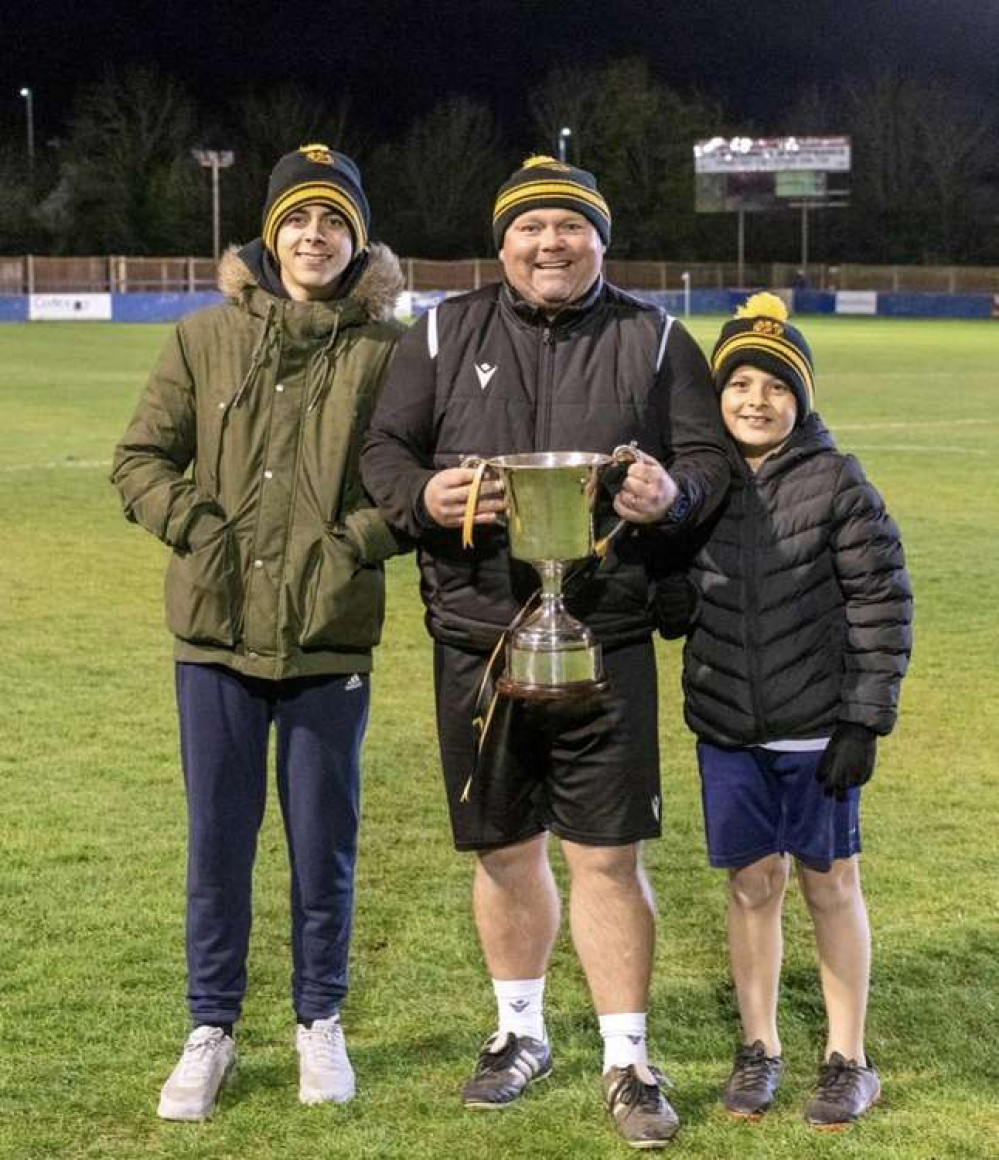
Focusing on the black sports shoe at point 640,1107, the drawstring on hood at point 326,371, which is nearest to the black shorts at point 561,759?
the black sports shoe at point 640,1107

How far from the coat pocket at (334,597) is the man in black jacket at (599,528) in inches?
5.8

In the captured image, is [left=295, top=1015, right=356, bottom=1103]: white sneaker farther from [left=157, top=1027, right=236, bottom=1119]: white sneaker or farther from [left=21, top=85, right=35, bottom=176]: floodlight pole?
[left=21, top=85, right=35, bottom=176]: floodlight pole

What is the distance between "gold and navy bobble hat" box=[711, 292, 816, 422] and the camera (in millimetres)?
3752

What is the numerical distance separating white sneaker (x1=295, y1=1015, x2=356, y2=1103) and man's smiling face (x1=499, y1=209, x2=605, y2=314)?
1576mm

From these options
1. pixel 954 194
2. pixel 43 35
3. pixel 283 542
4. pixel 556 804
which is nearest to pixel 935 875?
pixel 556 804

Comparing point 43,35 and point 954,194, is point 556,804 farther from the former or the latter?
point 43,35

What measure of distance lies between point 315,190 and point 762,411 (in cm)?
101

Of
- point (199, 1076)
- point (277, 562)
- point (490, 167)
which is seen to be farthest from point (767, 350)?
point (490, 167)

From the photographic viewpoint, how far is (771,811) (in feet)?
12.5

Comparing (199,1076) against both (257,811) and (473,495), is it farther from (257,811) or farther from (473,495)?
(473,495)

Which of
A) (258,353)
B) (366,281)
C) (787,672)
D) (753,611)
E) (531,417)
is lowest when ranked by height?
(787,672)

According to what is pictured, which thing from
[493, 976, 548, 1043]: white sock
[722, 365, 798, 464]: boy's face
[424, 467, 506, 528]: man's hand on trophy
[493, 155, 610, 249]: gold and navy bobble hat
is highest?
[493, 155, 610, 249]: gold and navy bobble hat

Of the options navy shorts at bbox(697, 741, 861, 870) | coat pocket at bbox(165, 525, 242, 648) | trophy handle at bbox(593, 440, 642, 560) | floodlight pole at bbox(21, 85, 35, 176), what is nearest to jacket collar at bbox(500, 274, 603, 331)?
trophy handle at bbox(593, 440, 642, 560)

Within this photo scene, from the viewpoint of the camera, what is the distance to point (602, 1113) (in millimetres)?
3762
